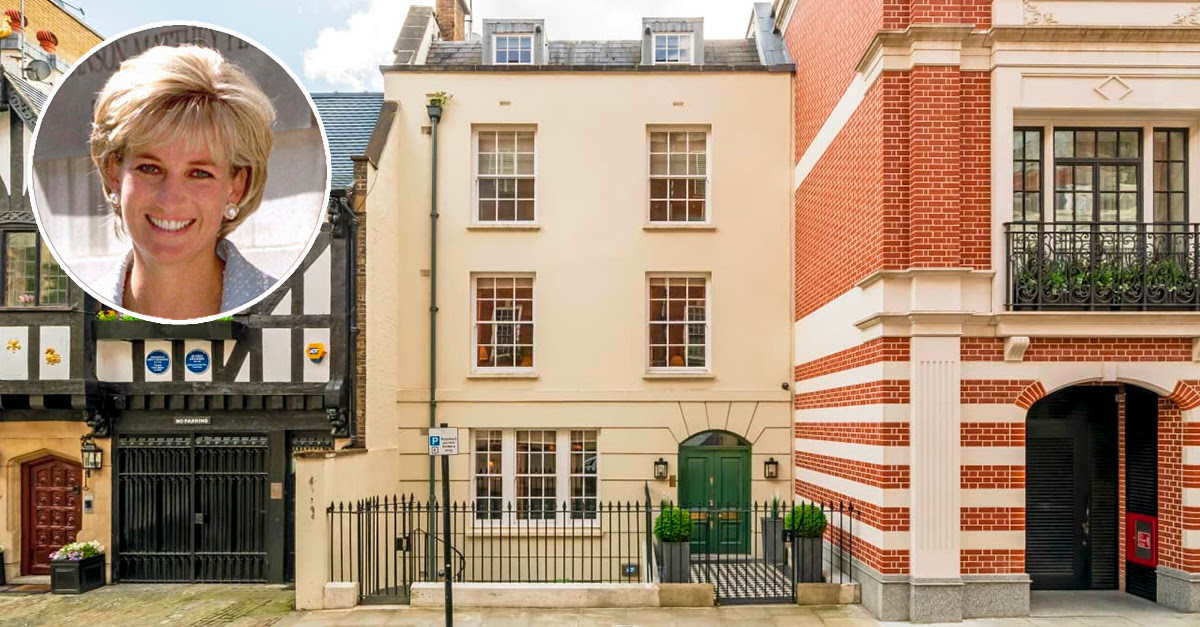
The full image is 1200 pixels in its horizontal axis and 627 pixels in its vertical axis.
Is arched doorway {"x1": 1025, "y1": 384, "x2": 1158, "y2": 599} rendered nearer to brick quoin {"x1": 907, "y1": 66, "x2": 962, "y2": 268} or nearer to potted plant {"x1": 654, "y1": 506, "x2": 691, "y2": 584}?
brick quoin {"x1": 907, "y1": 66, "x2": 962, "y2": 268}

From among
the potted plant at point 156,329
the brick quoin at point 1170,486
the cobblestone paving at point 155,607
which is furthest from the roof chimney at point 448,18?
the brick quoin at point 1170,486

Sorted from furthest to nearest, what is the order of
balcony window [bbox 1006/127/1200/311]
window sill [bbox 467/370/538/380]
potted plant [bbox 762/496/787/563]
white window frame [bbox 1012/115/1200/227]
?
window sill [bbox 467/370/538/380] → potted plant [bbox 762/496/787/563] → white window frame [bbox 1012/115/1200/227] → balcony window [bbox 1006/127/1200/311]

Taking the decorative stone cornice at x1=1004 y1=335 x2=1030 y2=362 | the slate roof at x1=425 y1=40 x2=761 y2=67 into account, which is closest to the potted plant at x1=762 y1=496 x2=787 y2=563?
the decorative stone cornice at x1=1004 y1=335 x2=1030 y2=362

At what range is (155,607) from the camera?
45.5 ft

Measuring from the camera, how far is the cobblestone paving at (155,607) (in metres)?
13.0

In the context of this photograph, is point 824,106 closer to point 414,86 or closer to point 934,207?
point 934,207

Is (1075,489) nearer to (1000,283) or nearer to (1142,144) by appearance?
(1000,283)

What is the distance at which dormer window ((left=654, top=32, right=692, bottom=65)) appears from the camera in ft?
61.7

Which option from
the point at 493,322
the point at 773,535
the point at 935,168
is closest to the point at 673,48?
the point at 493,322

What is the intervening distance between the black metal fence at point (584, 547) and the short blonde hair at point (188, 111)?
20.6 feet

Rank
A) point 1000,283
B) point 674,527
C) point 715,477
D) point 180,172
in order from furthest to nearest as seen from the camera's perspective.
A: 1. point 715,477
2. point 180,172
3. point 674,527
4. point 1000,283

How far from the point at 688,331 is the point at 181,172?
31.9 feet

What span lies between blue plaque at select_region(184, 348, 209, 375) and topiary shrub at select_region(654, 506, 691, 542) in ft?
27.8

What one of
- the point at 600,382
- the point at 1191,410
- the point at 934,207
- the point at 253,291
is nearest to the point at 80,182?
the point at 253,291
